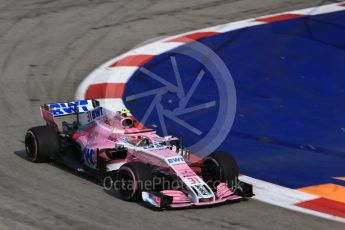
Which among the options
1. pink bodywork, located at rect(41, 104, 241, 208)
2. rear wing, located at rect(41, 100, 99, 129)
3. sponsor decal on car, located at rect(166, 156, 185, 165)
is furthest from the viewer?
rear wing, located at rect(41, 100, 99, 129)

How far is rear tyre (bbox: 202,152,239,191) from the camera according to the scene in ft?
31.1

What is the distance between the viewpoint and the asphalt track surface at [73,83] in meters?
8.55

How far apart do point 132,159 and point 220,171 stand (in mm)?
1179

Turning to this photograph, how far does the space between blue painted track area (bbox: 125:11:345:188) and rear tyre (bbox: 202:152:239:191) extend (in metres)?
0.89

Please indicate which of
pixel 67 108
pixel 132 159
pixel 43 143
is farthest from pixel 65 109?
pixel 132 159

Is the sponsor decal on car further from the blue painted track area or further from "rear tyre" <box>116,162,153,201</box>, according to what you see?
the blue painted track area

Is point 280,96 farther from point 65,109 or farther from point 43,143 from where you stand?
point 43,143

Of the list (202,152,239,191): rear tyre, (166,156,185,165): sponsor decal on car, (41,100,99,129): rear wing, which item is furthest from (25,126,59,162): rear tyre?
(202,152,239,191): rear tyre

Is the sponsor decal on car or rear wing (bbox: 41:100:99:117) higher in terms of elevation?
rear wing (bbox: 41:100:99:117)

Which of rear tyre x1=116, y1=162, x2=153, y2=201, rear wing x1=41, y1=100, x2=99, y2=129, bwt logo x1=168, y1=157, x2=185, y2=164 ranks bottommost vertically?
rear tyre x1=116, y1=162, x2=153, y2=201

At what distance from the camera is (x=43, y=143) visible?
34.7ft

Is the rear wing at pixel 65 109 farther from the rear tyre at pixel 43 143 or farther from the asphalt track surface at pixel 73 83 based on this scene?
the asphalt track surface at pixel 73 83

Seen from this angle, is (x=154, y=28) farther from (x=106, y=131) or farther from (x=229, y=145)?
(x=106, y=131)

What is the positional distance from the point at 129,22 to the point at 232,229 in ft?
35.8
